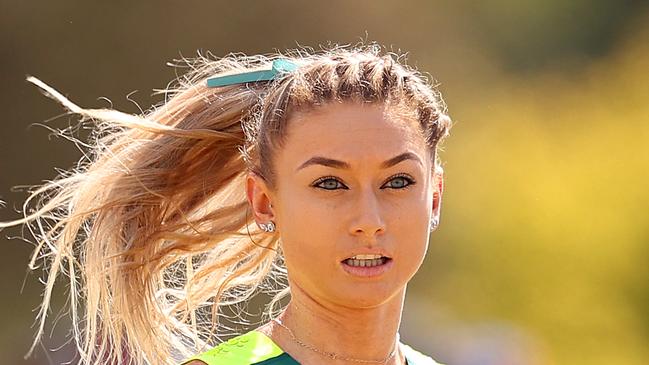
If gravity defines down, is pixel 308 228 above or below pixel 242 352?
above

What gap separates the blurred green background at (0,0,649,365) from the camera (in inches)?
257

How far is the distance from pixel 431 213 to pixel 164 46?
4.44 m

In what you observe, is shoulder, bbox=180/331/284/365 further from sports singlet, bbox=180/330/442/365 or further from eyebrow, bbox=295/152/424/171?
eyebrow, bbox=295/152/424/171

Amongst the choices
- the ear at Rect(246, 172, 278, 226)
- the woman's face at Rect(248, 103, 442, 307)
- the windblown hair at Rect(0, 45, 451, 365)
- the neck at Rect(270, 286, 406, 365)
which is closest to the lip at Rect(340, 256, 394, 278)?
the woman's face at Rect(248, 103, 442, 307)

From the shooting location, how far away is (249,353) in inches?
104

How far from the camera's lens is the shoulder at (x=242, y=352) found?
2594 millimetres

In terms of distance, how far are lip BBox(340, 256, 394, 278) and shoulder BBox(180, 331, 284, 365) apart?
250mm

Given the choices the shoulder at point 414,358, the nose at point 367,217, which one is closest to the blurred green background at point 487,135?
the shoulder at point 414,358

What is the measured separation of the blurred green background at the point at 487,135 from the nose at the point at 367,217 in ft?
12.3

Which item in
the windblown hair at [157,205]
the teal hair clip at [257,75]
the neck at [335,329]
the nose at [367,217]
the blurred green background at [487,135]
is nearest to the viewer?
the nose at [367,217]

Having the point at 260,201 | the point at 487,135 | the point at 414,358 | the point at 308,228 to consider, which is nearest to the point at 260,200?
the point at 260,201

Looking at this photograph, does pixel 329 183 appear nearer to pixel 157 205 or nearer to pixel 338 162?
pixel 338 162

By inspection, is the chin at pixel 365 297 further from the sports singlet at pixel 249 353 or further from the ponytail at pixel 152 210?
the ponytail at pixel 152 210

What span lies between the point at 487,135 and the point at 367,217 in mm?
4685
